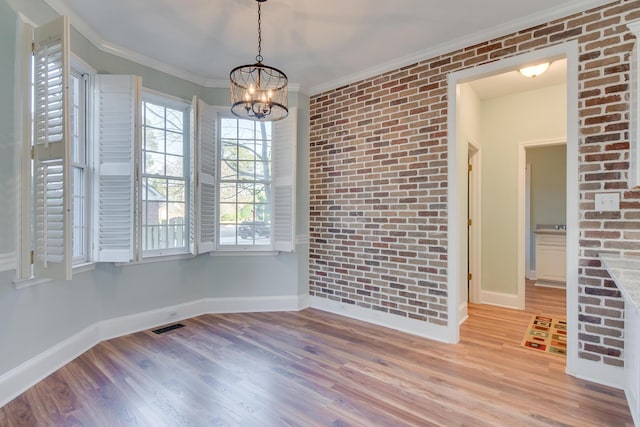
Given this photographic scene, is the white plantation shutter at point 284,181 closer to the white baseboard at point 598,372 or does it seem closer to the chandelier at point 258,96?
the chandelier at point 258,96

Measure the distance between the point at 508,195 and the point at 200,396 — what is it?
4171 mm

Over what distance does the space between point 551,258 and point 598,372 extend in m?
3.85

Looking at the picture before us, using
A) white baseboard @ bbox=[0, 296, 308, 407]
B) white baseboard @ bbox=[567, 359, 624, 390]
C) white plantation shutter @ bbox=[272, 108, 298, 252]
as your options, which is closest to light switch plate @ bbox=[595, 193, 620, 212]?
white baseboard @ bbox=[567, 359, 624, 390]

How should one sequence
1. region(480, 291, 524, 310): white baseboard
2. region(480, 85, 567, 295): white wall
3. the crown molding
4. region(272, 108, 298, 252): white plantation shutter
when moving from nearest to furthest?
the crown molding → region(272, 108, 298, 252): white plantation shutter → region(480, 85, 567, 295): white wall → region(480, 291, 524, 310): white baseboard

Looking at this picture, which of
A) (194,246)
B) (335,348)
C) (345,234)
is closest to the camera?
(335,348)

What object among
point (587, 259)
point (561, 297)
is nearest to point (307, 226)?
point (587, 259)

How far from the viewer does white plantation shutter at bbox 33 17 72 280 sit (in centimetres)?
210

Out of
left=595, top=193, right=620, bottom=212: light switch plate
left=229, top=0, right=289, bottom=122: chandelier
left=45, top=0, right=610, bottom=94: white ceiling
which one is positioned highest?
left=45, top=0, right=610, bottom=94: white ceiling

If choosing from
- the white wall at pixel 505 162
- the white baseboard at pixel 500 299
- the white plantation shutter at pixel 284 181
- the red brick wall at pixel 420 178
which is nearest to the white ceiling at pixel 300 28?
the red brick wall at pixel 420 178

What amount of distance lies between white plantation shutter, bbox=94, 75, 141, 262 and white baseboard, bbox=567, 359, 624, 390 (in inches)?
150

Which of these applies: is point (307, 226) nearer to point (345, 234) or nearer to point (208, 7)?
point (345, 234)

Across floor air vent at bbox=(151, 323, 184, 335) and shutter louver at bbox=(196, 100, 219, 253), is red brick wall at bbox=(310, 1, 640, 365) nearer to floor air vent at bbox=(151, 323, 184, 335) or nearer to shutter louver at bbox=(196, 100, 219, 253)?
shutter louver at bbox=(196, 100, 219, 253)

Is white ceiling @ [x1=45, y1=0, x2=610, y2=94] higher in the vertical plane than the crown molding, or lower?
higher

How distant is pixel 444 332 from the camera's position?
314cm
